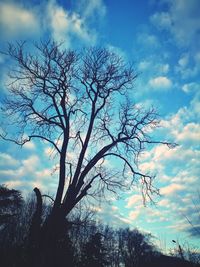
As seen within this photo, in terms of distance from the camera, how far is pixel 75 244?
4319 cm

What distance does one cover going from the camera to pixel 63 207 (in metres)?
8.98

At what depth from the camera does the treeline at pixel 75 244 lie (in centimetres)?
1196

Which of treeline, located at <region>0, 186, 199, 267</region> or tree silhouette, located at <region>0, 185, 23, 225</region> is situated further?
tree silhouette, located at <region>0, 185, 23, 225</region>

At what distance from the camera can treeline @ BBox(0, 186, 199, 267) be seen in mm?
11962

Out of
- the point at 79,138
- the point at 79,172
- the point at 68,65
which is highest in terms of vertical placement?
the point at 68,65

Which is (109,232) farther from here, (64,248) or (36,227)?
(36,227)

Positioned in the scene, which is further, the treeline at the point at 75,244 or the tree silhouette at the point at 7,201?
the tree silhouette at the point at 7,201

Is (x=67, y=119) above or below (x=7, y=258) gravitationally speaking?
above

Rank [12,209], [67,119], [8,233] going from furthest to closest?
[8,233] → [12,209] → [67,119]

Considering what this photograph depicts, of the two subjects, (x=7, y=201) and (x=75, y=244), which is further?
(x=75, y=244)

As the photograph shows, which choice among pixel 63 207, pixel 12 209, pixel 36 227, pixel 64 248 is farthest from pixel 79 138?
pixel 12 209

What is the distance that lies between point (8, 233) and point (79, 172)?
134 ft

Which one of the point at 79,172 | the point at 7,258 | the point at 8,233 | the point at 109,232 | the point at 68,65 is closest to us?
the point at 79,172

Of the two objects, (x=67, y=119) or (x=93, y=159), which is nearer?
(x=93, y=159)
